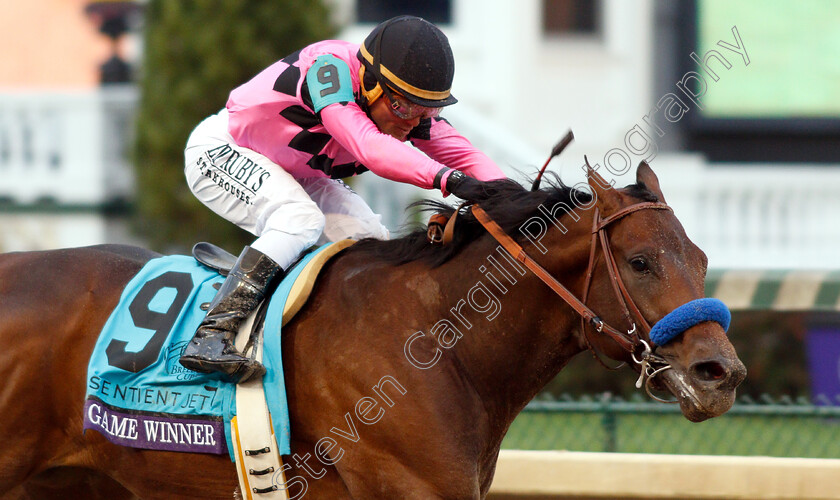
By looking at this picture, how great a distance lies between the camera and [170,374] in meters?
3.65

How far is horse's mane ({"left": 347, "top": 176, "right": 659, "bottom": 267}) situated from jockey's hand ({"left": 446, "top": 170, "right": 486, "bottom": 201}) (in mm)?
30

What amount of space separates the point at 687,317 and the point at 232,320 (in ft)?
5.06

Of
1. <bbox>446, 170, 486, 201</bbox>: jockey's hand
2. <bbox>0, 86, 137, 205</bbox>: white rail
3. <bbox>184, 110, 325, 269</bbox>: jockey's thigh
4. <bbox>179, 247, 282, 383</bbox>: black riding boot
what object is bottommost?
<bbox>0, 86, 137, 205</bbox>: white rail

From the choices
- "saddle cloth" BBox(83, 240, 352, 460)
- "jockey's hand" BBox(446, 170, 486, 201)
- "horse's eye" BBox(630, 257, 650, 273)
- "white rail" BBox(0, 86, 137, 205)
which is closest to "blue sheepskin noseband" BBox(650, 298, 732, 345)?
"horse's eye" BBox(630, 257, 650, 273)

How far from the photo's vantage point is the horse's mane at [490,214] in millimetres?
3418

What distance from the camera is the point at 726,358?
118 inches

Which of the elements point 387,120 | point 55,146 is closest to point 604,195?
point 387,120

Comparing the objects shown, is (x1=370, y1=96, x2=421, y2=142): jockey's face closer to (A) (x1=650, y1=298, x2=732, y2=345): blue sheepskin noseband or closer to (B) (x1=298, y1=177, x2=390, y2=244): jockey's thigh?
(B) (x1=298, y1=177, x2=390, y2=244): jockey's thigh

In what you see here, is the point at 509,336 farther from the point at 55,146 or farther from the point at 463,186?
the point at 55,146

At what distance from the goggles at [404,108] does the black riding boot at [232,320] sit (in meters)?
0.72

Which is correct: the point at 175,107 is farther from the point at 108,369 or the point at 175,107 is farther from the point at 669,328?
the point at 669,328

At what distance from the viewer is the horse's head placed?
3014 millimetres

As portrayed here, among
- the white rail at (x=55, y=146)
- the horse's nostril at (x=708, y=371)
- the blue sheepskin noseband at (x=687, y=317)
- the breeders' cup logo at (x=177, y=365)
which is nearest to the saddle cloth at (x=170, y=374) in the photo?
the breeders' cup logo at (x=177, y=365)

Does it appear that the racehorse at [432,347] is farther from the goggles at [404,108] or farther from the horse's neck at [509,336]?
the goggles at [404,108]
